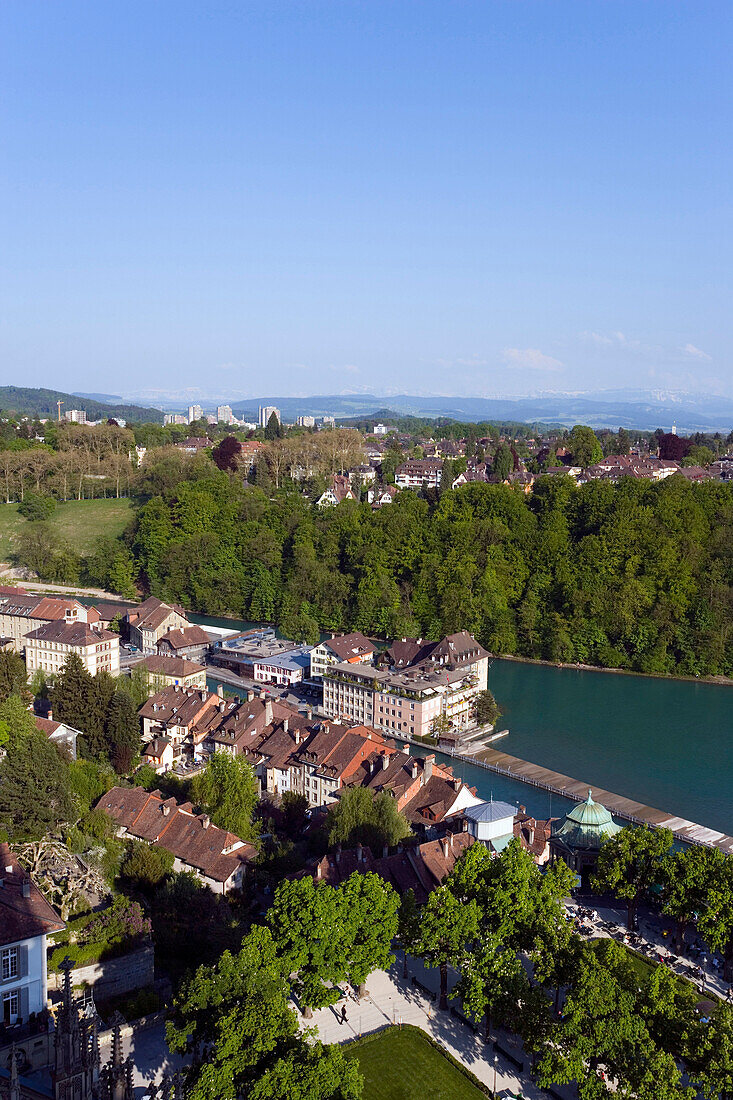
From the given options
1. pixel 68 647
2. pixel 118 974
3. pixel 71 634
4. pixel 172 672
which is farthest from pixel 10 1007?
pixel 71 634

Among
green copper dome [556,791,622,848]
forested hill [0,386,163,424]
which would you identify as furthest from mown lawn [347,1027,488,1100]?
forested hill [0,386,163,424]

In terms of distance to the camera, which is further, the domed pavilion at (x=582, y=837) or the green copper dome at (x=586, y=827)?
the green copper dome at (x=586, y=827)

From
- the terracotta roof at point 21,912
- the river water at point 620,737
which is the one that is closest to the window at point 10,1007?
the terracotta roof at point 21,912

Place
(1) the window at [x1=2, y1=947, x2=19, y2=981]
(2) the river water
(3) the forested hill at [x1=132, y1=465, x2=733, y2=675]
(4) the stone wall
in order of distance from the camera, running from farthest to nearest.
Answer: (3) the forested hill at [x1=132, y1=465, x2=733, y2=675]
(2) the river water
(4) the stone wall
(1) the window at [x1=2, y1=947, x2=19, y2=981]

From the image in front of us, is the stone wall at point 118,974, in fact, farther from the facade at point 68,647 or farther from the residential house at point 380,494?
the residential house at point 380,494

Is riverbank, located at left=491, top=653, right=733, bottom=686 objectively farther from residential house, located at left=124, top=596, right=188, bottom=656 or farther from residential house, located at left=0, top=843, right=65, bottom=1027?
residential house, located at left=0, top=843, right=65, bottom=1027

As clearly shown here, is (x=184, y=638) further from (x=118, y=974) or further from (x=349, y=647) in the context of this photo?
(x=118, y=974)
